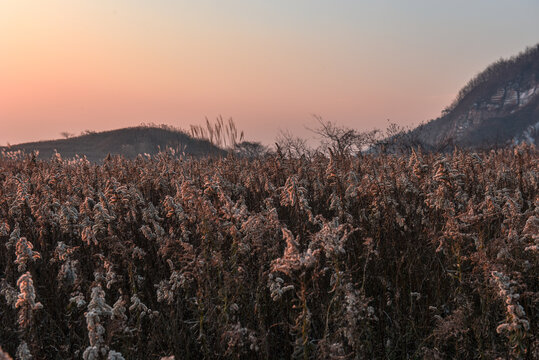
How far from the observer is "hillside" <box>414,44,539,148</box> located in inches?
5974

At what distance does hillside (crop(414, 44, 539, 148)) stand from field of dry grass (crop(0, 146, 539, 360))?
156m

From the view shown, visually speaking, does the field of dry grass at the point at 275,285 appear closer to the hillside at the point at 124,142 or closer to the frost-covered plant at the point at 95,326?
the frost-covered plant at the point at 95,326

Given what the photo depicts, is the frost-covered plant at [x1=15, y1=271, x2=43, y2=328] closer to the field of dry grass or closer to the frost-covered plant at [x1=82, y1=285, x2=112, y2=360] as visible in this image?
the field of dry grass

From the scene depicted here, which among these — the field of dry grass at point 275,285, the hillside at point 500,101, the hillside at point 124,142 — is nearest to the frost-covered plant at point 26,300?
the field of dry grass at point 275,285

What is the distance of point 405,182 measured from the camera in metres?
5.29

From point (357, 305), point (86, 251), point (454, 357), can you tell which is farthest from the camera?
point (86, 251)

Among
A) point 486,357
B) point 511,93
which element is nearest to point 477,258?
point 486,357

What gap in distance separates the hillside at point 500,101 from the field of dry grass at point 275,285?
512 feet

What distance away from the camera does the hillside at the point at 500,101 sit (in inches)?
5974

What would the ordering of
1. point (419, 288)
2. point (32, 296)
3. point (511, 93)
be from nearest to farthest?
point (32, 296), point (419, 288), point (511, 93)

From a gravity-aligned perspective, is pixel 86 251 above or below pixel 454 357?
above

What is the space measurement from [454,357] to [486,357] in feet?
0.93

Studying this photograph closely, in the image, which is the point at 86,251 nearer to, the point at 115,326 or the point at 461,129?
the point at 115,326

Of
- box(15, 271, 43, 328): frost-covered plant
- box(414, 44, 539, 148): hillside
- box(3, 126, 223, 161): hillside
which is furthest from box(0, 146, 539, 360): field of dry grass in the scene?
box(414, 44, 539, 148): hillside
